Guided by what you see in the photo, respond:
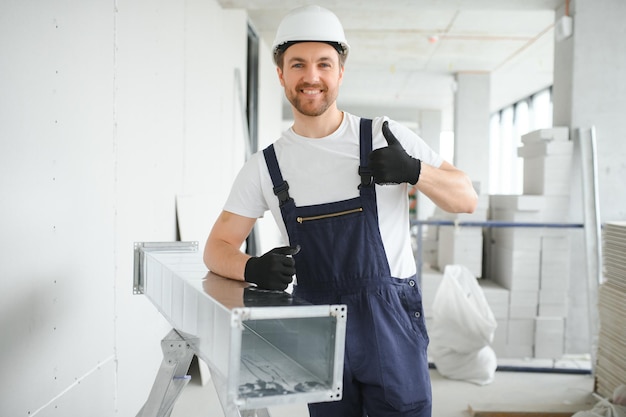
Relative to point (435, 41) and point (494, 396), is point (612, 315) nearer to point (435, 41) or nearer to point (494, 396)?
point (494, 396)

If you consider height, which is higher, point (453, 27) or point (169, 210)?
point (453, 27)

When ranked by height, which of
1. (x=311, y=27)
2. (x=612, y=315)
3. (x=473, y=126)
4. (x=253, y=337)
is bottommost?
(x=612, y=315)

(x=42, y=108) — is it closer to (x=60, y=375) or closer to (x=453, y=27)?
(x=60, y=375)

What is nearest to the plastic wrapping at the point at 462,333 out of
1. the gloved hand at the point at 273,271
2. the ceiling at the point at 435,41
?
the ceiling at the point at 435,41

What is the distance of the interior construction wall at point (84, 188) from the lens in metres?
1.75

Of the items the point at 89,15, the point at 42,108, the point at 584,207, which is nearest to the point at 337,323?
the point at 42,108

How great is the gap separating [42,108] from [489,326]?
310 cm

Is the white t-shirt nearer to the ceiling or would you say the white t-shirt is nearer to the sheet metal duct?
Result: the sheet metal duct

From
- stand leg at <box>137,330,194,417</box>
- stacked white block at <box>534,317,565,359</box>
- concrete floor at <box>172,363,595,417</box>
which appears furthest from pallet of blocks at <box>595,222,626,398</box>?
stand leg at <box>137,330,194,417</box>

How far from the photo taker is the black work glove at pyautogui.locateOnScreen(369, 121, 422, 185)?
1.46 meters

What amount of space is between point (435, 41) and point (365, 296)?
661 centimetres

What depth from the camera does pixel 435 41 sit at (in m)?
7.52

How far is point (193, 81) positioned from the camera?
4.04 metres

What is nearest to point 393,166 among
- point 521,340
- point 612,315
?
point 612,315
